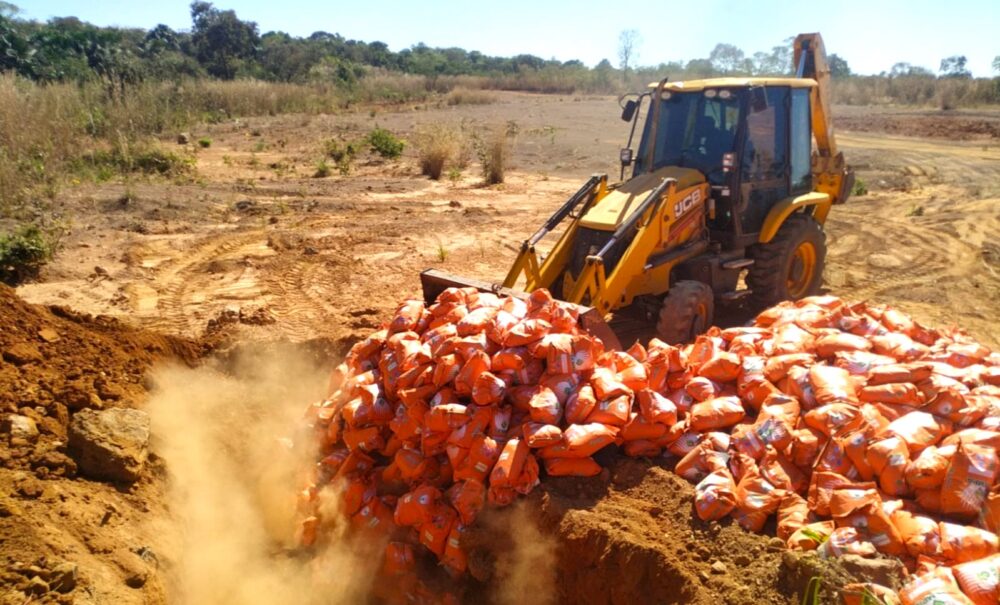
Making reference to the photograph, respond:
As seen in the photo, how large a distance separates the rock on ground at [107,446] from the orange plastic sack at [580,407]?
9.23ft

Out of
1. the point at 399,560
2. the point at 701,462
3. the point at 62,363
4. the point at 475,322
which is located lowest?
the point at 399,560

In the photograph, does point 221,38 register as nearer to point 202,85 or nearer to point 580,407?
point 202,85

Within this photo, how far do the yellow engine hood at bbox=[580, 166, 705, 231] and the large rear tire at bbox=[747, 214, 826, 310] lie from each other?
1.20 m

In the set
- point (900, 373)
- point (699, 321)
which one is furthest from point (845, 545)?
point (699, 321)

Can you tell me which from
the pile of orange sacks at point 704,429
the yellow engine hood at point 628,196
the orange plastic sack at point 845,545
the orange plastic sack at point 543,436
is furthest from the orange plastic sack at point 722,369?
the yellow engine hood at point 628,196

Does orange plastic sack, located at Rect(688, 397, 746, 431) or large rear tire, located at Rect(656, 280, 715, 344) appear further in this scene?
large rear tire, located at Rect(656, 280, 715, 344)

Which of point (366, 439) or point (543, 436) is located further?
point (366, 439)

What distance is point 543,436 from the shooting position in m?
4.14

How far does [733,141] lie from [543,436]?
4200 millimetres

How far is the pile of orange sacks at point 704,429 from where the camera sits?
3.51m

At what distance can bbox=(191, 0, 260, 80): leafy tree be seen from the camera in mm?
40312

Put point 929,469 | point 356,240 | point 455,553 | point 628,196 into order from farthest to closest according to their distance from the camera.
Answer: point 356,240
point 628,196
point 455,553
point 929,469

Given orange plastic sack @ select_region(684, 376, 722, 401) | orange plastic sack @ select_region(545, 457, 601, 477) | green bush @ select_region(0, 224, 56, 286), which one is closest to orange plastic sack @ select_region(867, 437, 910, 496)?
orange plastic sack @ select_region(684, 376, 722, 401)

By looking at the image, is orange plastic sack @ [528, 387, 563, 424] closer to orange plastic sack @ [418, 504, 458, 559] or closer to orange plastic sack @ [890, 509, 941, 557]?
orange plastic sack @ [418, 504, 458, 559]
